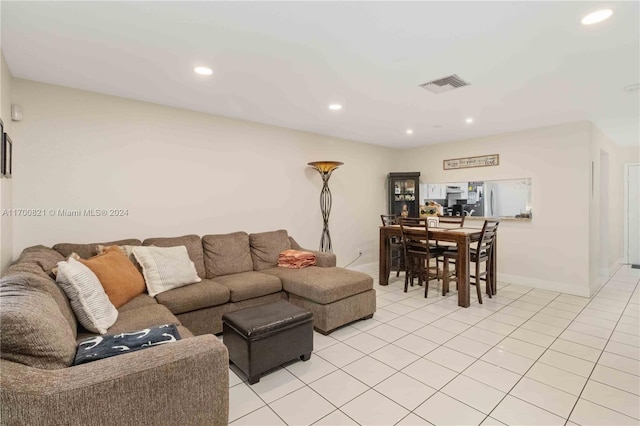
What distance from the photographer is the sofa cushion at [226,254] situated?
3451mm

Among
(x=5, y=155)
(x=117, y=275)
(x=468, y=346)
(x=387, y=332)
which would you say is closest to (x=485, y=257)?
(x=468, y=346)

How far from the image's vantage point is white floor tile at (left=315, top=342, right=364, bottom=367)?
8.30 feet

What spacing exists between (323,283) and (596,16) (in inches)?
107

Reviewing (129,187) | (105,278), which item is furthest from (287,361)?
(129,187)

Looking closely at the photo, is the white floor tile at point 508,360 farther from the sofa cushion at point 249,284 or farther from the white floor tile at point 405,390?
the sofa cushion at point 249,284

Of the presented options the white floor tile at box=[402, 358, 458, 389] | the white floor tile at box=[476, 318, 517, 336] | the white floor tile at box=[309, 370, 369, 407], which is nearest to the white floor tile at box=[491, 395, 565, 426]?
the white floor tile at box=[402, 358, 458, 389]

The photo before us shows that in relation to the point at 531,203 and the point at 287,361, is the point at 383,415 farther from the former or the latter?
the point at 531,203

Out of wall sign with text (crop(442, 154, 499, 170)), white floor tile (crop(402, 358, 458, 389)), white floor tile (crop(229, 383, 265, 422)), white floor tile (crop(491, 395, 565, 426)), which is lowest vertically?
white floor tile (crop(491, 395, 565, 426))

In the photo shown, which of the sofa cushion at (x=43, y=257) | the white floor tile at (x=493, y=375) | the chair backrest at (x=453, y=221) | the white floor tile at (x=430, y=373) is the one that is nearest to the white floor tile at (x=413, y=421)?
the white floor tile at (x=430, y=373)

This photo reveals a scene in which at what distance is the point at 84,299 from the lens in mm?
1938

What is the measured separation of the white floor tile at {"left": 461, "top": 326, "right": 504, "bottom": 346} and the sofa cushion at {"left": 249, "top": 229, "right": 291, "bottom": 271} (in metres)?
2.23

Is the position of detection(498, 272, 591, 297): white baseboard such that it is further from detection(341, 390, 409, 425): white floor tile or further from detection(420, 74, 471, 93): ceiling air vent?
detection(341, 390, 409, 425): white floor tile

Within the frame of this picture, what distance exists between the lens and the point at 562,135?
14.1ft

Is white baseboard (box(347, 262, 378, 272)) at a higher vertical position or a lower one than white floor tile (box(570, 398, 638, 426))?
higher
